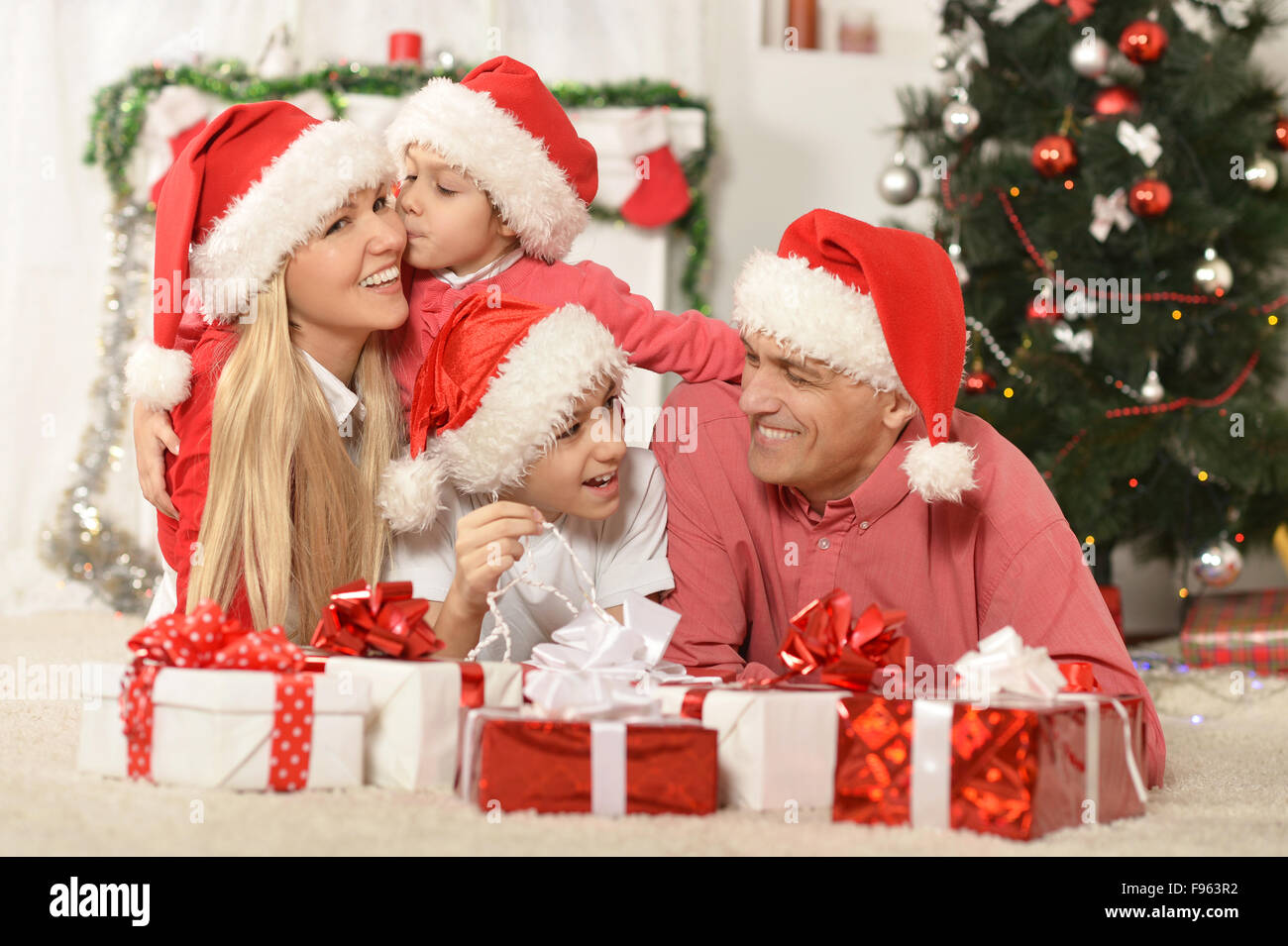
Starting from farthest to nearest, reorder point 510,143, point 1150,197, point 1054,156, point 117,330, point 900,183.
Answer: point 117,330 < point 900,183 < point 1054,156 < point 1150,197 < point 510,143

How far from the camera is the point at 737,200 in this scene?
4.62 metres

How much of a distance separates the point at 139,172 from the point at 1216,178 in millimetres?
3369

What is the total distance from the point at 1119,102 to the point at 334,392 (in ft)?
8.08

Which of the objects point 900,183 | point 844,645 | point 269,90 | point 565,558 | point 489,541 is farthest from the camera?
point 269,90

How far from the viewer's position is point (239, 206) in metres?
2.04

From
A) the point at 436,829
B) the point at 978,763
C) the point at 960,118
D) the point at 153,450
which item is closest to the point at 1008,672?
the point at 978,763

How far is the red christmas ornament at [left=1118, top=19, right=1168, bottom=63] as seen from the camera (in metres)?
3.39

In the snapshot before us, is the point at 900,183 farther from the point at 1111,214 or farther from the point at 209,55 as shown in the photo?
the point at 209,55

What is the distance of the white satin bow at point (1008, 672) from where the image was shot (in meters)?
1.51

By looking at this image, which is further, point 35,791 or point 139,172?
point 139,172

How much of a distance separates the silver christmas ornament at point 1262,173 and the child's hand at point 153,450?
114 inches

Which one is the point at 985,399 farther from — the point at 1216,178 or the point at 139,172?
the point at 139,172
